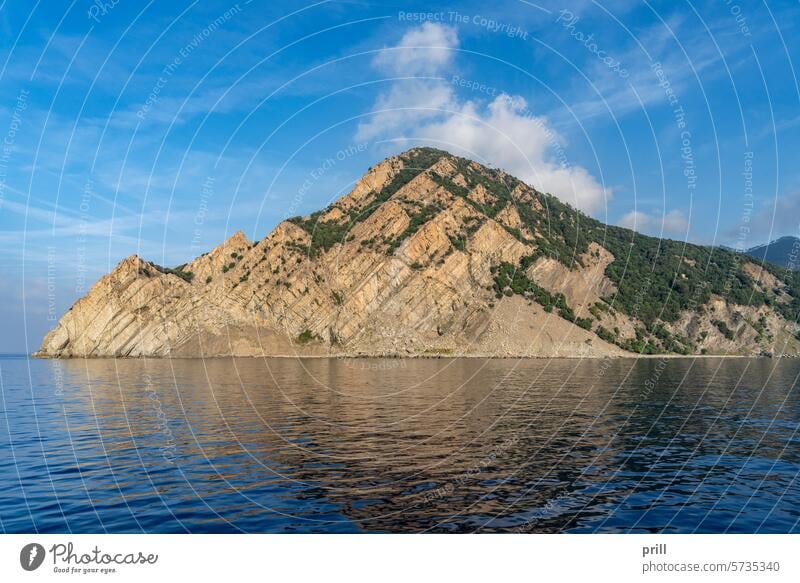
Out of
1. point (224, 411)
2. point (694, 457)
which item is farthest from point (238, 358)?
point (694, 457)

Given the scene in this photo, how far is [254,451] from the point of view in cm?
3372

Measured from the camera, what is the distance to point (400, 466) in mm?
29219

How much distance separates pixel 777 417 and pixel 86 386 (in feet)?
287

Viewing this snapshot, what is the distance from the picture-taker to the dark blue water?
21.2m

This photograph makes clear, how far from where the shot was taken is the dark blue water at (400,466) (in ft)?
69.7

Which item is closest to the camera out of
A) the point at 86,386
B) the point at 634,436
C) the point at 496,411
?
the point at 634,436
